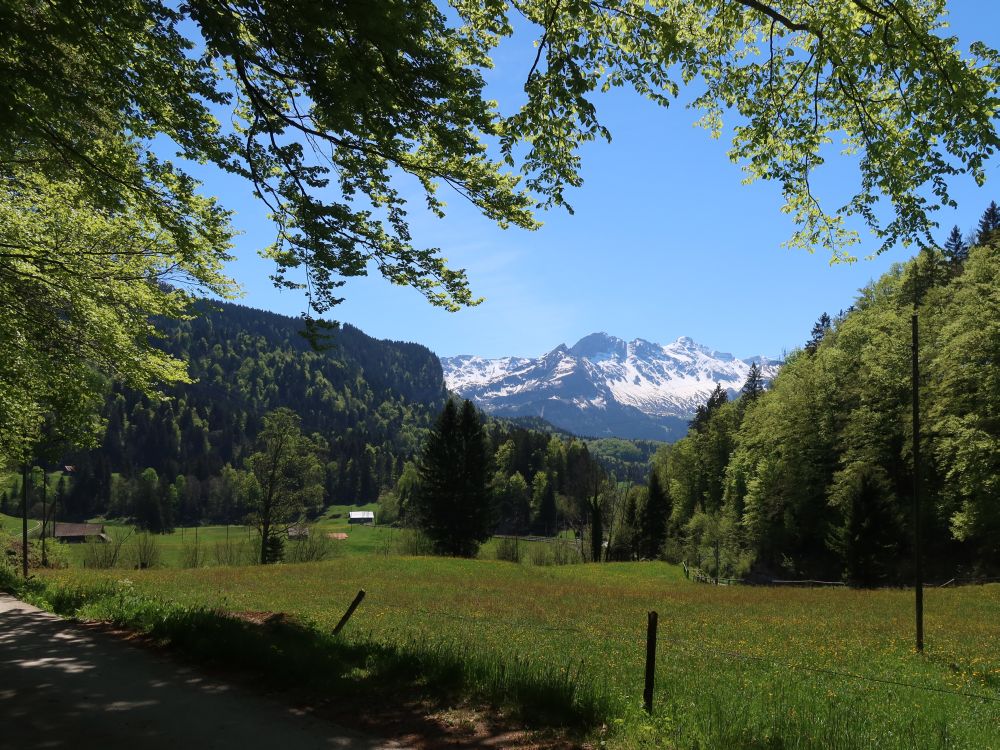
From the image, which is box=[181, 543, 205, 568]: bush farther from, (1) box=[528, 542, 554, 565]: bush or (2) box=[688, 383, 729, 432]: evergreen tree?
(2) box=[688, 383, 729, 432]: evergreen tree

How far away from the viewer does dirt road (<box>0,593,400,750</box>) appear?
597cm

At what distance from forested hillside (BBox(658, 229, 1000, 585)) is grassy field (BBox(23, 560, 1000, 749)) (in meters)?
8.35

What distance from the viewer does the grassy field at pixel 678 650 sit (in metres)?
7.13

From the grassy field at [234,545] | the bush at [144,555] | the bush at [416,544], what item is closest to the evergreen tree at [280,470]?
the grassy field at [234,545]

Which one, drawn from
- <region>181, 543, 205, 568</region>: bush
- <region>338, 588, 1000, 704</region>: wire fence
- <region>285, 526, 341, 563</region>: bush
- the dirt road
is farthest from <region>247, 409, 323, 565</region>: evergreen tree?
the dirt road

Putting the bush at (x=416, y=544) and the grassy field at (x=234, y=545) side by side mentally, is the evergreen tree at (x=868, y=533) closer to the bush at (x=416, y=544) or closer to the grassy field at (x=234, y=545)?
the bush at (x=416, y=544)

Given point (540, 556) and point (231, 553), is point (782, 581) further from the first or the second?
point (231, 553)

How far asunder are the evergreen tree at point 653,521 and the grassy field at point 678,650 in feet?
151

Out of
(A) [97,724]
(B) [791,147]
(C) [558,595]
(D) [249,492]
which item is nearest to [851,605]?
(C) [558,595]

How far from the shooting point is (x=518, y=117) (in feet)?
25.8

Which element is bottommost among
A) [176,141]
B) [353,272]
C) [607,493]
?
[607,493]

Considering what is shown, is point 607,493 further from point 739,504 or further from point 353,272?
point 353,272

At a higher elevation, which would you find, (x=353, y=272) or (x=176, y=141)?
(x=176, y=141)

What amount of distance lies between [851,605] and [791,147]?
83.3 feet
